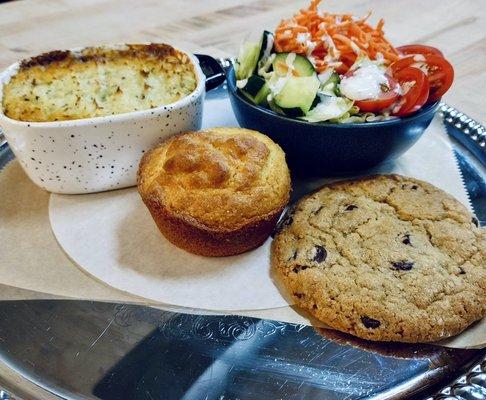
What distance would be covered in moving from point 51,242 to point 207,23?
8.39ft

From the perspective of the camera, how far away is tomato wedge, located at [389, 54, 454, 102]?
229cm

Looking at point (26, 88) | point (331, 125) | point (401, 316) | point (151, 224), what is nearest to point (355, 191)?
point (331, 125)

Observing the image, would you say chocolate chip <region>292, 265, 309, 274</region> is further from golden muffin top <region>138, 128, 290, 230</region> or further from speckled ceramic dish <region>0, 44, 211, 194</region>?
speckled ceramic dish <region>0, 44, 211, 194</region>

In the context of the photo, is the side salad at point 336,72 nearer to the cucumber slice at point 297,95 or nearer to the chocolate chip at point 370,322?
the cucumber slice at point 297,95

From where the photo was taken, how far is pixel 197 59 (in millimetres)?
2463

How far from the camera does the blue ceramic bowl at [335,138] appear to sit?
2.19 metres

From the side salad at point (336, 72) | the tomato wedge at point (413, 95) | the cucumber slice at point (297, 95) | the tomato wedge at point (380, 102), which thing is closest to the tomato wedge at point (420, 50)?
the side salad at point (336, 72)

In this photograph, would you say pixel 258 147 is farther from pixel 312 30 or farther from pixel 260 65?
pixel 312 30

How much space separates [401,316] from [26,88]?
1.80 metres

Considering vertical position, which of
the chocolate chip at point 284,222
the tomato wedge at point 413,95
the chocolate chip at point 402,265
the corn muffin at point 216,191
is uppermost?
the tomato wedge at point 413,95

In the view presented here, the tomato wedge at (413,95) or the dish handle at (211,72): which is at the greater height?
the tomato wedge at (413,95)

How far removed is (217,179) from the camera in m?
1.94

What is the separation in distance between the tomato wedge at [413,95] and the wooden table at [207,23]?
1.12 metres

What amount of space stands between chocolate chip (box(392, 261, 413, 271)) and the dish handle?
1260 millimetres
